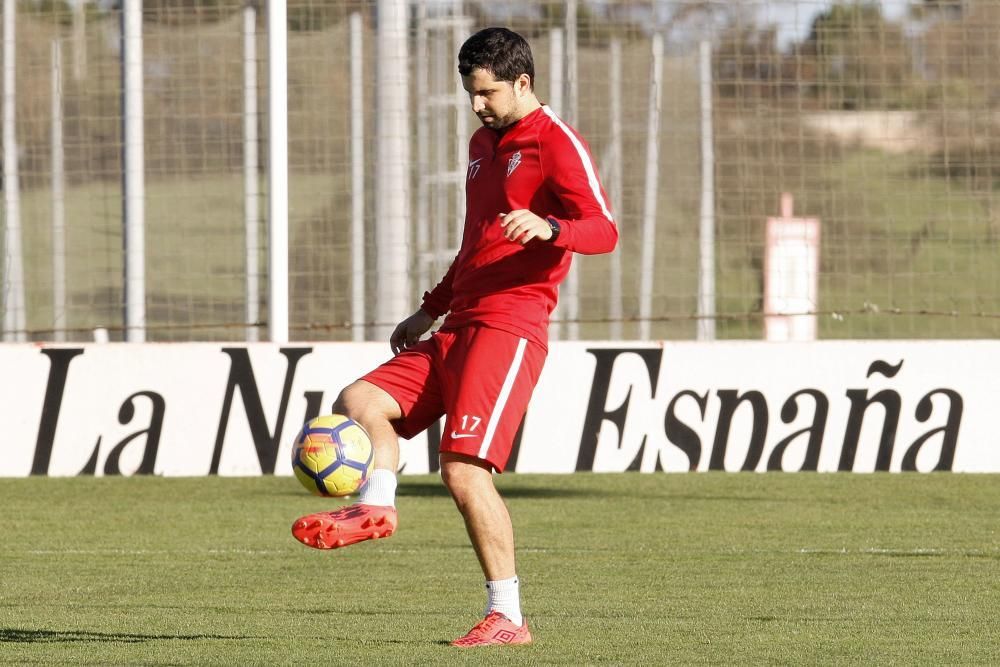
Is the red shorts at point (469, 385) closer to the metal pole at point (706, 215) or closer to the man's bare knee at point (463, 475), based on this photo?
the man's bare knee at point (463, 475)

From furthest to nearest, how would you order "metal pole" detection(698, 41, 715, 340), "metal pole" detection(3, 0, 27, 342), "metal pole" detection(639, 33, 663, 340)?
"metal pole" detection(639, 33, 663, 340)
"metal pole" detection(698, 41, 715, 340)
"metal pole" detection(3, 0, 27, 342)

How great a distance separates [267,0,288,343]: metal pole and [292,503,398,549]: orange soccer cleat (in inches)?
255

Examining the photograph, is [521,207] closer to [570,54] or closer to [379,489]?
[379,489]

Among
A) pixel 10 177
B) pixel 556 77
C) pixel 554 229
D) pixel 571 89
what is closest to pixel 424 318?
pixel 554 229

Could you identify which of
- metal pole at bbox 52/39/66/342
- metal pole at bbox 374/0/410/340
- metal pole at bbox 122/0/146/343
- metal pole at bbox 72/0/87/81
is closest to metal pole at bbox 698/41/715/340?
metal pole at bbox 374/0/410/340

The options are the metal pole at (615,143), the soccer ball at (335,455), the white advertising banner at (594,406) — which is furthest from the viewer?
the metal pole at (615,143)

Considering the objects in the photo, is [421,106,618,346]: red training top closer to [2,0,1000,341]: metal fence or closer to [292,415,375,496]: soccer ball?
[292,415,375,496]: soccer ball

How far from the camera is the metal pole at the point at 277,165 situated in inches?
488

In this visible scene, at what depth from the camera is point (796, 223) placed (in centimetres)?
1591

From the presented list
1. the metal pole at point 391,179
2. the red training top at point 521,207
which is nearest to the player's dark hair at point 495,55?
the red training top at point 521,207

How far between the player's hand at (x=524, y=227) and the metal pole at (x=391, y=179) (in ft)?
25.7

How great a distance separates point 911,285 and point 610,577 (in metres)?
7.88

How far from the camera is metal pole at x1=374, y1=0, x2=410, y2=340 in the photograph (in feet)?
45.5

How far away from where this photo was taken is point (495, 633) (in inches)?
243
